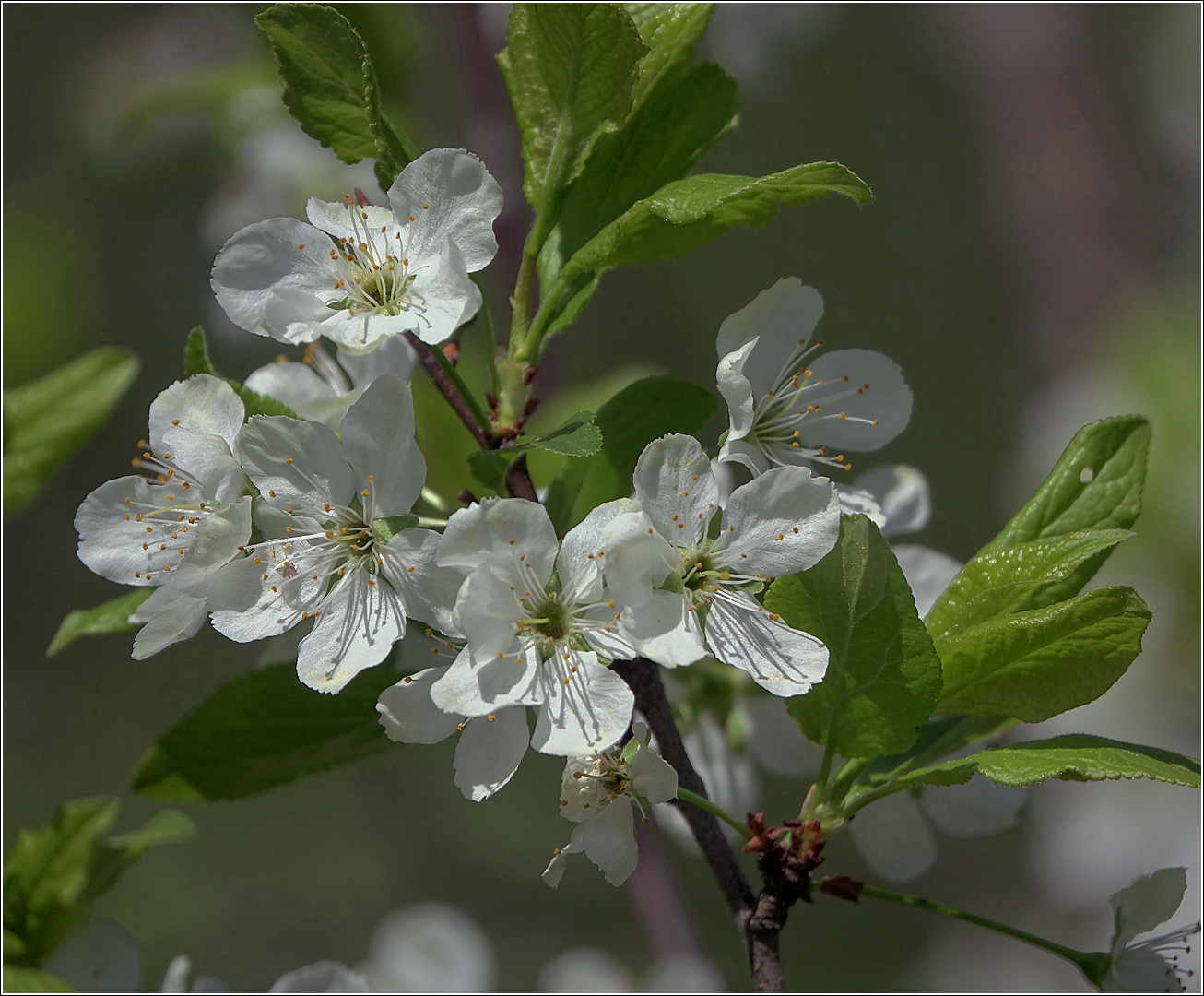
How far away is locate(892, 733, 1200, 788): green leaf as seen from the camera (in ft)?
2.27

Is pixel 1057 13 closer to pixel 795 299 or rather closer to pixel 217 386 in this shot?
pixel 795 299

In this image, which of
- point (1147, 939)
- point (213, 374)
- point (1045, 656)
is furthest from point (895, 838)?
point (213, 374)

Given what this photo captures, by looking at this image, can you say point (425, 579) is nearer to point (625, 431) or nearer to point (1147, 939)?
point (625, 431)

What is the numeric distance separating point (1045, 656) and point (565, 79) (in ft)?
1.86

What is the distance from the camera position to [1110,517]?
0.87 metres

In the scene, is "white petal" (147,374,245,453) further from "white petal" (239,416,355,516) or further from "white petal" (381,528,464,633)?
"white petal" (381,528,464,633)

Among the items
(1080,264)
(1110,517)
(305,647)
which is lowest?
(1080,264)

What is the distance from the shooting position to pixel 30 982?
965 millimetres

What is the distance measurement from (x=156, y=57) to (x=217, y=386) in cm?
277

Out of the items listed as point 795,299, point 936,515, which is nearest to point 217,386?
point 795,299

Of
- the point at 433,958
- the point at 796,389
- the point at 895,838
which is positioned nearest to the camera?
the point at 796,389

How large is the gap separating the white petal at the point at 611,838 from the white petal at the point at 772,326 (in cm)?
34

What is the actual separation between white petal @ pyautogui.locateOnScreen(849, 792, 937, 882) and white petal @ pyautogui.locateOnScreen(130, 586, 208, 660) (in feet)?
2.03

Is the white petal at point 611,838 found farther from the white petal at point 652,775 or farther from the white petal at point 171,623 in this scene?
the white petal at point 171,623
